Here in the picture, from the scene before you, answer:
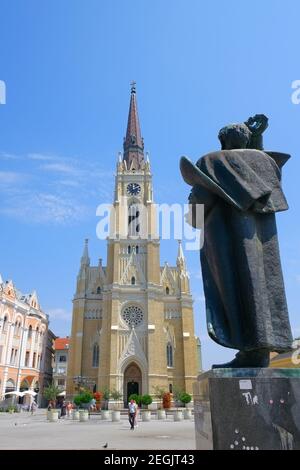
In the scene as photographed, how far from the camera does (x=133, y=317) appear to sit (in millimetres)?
47281

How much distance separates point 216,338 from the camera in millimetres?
2998

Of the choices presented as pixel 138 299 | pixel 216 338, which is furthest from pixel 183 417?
pixel 216 338

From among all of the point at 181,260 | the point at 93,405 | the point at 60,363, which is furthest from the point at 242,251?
the point at 60,363

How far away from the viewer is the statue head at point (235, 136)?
3.56m

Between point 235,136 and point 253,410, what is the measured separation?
236 centimetres

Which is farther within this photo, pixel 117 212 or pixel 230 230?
pixel 117 212

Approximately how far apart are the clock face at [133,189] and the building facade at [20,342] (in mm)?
19902

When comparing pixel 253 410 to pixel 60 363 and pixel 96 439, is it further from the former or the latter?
pixel 60 363

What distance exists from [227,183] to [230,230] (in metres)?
0.40

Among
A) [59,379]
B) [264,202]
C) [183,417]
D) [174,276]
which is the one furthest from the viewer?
[59,379]

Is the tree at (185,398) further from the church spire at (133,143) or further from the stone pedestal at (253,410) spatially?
the stone pedestal at (253,410)

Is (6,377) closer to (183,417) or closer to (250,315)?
(183,417)

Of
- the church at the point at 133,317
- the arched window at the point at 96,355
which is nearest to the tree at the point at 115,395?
the church at the point at 133,317
